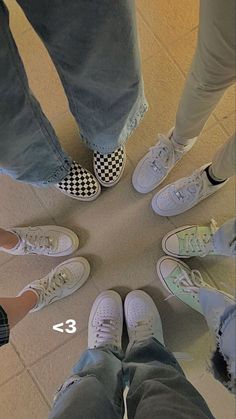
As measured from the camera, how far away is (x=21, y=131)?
0.84 m

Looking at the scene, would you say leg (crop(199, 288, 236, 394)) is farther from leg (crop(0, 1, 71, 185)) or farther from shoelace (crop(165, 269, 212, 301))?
leg (crop(0, 1, 71, 185))

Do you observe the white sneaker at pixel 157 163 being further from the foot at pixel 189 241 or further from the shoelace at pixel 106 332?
the shoelace at pixel 106 332

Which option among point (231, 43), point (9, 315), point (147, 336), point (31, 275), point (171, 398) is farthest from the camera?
point (31, 275)

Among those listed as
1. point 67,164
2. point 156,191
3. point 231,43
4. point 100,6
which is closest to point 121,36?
point 100,6

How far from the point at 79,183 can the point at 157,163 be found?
0.21 meters

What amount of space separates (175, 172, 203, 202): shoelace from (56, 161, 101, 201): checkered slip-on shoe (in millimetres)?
219

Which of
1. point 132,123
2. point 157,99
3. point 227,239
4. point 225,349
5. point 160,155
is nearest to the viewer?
point 225,349

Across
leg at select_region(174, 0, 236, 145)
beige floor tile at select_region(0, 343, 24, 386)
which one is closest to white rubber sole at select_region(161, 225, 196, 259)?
leg at select_region(174, 0, 236, 145)

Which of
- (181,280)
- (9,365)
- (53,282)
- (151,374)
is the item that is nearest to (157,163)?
(181,280)

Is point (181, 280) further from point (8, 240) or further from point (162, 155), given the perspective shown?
point (8, 240)

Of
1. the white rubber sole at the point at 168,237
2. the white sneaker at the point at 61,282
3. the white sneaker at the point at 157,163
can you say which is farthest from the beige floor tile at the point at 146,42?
the white sneaker at the point at 61,282

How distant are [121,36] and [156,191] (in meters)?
0.55

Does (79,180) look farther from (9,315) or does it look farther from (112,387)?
(112,387)

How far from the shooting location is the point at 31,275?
123 cm
